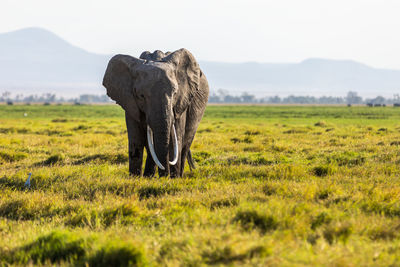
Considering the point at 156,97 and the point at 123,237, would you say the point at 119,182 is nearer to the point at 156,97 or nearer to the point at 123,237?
the point at 156,97

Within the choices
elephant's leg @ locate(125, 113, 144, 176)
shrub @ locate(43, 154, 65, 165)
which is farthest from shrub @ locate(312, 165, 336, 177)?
shrub @ locate(43, 154, 65, 165)

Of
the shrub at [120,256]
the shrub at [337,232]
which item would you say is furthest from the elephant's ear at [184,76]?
the shrub at [120,256]

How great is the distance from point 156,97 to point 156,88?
0.20 metres

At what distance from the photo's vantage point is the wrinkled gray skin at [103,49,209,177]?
351 inches

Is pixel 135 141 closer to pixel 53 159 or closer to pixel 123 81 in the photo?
pixel 123 81

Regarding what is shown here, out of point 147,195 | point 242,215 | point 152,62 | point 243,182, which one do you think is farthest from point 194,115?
point 242,215

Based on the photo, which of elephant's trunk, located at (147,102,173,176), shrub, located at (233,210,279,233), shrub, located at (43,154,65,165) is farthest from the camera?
shrub, located at (43,154,65,165)

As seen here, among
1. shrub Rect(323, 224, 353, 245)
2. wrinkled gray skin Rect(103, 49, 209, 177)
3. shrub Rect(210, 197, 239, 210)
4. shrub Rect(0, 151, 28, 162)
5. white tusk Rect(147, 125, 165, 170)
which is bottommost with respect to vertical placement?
shrub Rect(0, 151, 28, 162)

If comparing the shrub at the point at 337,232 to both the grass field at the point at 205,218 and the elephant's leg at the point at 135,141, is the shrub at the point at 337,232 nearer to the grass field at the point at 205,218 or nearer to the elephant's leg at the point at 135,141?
the grass field at the point at 205,218

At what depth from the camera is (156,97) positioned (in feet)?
29.2

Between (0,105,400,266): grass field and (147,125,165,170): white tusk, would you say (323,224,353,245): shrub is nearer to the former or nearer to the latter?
(0,105,400,266): grass field

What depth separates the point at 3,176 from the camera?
395 inches

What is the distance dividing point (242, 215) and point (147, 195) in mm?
2754

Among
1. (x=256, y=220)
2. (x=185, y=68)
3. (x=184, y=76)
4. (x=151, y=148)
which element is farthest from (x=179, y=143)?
(x=256, y=220)
